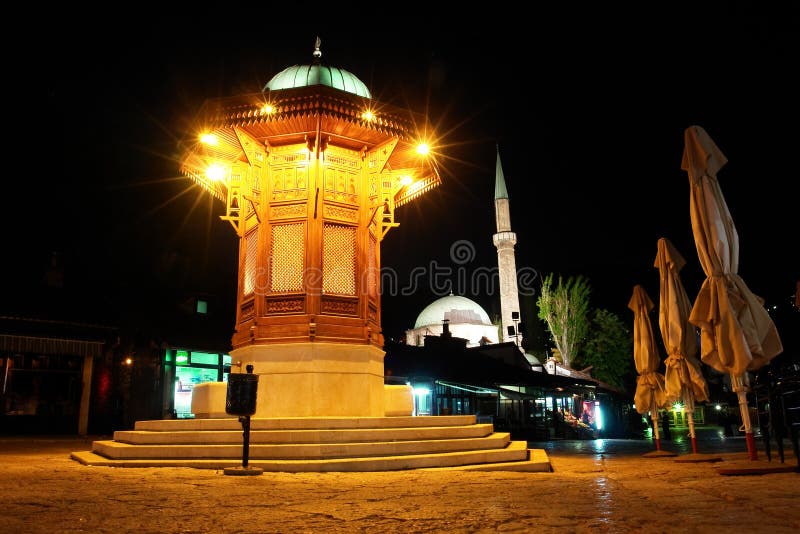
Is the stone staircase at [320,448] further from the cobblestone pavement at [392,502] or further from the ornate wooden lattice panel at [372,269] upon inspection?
the ornate wooden lattice panel at [372,269]

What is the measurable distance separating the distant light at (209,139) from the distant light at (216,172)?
2.67 feet

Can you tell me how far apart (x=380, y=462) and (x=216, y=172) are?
7.39 metres

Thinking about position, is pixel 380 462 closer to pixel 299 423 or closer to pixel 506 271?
pixel 299 423

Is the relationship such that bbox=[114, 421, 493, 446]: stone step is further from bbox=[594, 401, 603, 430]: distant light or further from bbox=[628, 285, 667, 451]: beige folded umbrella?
bbox=[594, 401, 603, 430]: distant light

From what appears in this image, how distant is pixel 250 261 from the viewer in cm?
1048

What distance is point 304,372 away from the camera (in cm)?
907

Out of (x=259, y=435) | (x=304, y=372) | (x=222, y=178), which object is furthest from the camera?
(x=222, y=178)

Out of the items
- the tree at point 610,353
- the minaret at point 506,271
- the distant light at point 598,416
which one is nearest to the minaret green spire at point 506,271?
the minaret at point 506,271

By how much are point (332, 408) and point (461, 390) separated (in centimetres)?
1459

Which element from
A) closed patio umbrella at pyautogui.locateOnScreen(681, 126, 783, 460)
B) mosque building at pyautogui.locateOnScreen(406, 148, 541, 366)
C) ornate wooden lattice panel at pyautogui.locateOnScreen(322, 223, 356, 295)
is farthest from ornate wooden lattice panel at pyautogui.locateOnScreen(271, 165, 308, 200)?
mosque building at pyautogui.locateOnScreen(406, 148, 541, 366)

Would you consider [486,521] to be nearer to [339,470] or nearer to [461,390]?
[339,470]

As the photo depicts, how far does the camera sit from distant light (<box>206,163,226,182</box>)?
1123 cm

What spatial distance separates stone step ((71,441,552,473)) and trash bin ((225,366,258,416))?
0.66 m

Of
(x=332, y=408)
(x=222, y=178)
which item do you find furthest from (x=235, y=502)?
(x=222, y=178)
